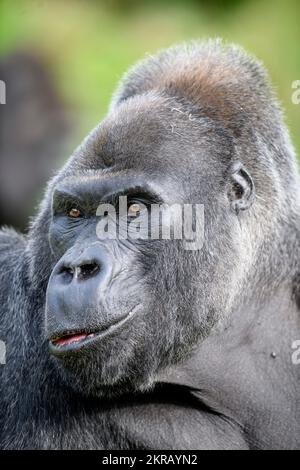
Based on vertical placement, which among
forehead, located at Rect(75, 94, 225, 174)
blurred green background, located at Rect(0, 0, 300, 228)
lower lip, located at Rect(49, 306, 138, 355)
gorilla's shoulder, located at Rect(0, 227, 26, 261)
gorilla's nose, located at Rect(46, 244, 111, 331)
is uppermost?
blurred green background, located at Rect(0, 0, 300, 228)

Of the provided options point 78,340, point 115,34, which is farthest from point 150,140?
point 115,34

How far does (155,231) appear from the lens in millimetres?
5195

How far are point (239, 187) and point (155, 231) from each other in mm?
632

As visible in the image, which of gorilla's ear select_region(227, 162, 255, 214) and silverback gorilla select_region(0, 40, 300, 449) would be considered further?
gorilla's ear select_region(227, 162, 255, 214)

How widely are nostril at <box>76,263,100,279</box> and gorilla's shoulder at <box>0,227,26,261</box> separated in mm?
1492

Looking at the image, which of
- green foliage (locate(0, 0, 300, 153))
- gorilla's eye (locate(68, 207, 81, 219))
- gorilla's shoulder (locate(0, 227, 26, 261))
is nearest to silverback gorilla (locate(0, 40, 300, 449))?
gorilla's eye (locate(68, 207, 81, 219))

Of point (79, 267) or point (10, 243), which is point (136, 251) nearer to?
point (79, 267)

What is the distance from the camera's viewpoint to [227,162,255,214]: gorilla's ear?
18.0 feet

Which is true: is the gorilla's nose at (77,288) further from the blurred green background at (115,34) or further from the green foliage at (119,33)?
the green foliage at (119,33)

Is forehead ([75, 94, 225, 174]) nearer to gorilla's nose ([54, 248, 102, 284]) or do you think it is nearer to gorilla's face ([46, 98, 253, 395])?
gorilla's face ([46, 98, 253, 395])

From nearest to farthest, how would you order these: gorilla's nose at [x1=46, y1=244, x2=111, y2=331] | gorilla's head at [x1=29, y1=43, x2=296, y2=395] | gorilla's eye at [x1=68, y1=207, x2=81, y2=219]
Result: gorilla's nose at [x1=46, y1=244, x2=111, y2=331] < gorilla's head at [x1=29, y1=43, x2=296, y2=395] < gorilla's eye at [x1=68, y1=207, x2=81, y2=219]

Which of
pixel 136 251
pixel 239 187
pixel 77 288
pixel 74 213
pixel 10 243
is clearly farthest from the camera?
pixel 10 243
